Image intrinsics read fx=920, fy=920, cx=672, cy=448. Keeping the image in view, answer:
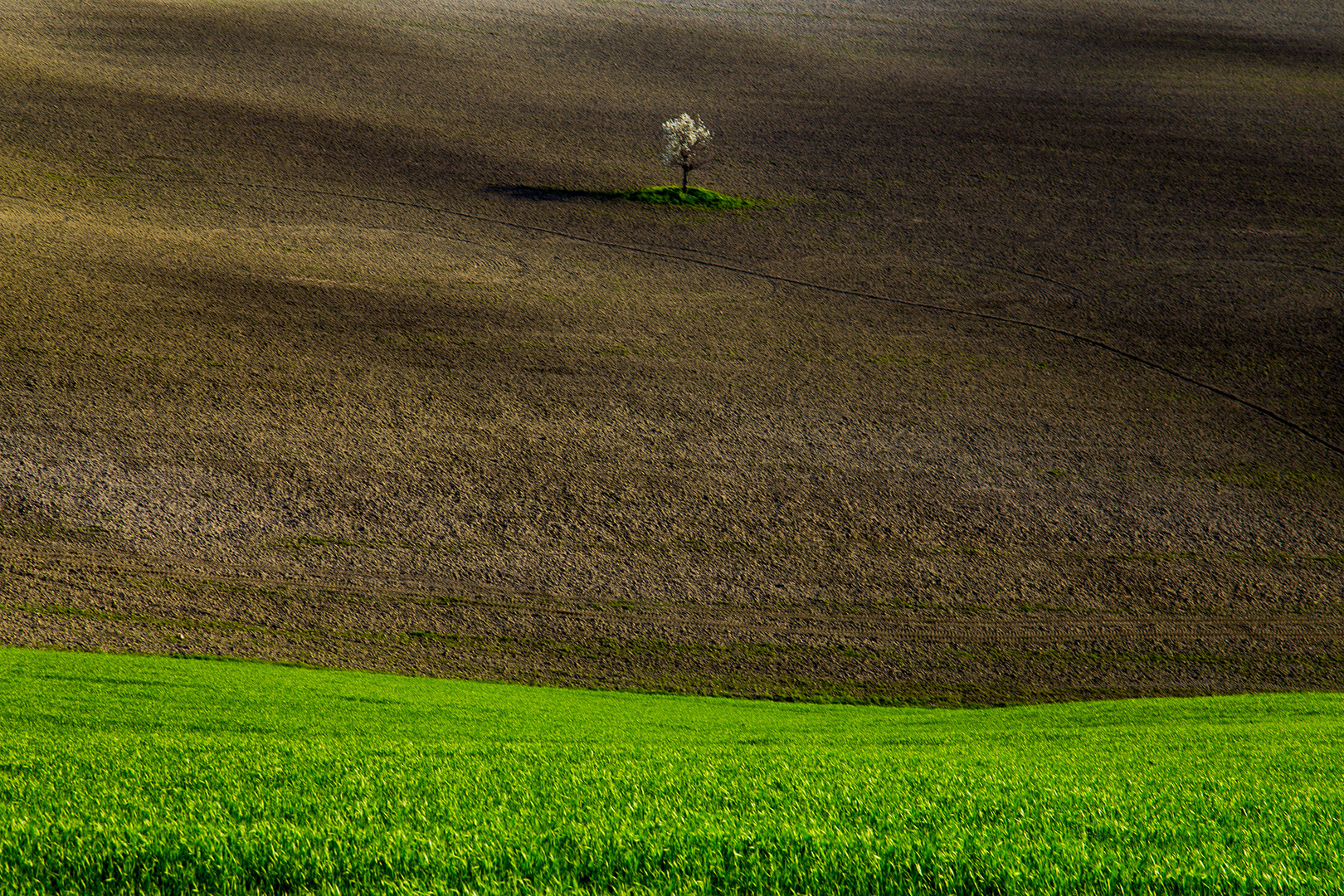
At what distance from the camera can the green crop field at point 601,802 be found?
3576 mm

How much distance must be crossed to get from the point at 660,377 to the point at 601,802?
1539 cm

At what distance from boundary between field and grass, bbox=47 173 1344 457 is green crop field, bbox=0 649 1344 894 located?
12.7 m

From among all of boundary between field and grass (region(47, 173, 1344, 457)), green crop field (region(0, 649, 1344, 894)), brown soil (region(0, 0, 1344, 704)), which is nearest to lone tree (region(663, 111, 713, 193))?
brown soil (region(0, 0, 1344, 704))

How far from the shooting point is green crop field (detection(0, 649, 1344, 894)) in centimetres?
358

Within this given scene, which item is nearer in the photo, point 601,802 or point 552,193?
point 601,802

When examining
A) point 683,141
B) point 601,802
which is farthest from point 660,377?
point 601,802

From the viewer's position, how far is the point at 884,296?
24.8 m

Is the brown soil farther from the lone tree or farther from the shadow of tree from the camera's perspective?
the lone tree

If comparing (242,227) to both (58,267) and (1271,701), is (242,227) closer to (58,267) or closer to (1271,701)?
(58,267)

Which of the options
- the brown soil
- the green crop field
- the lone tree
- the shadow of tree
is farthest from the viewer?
the lone tree

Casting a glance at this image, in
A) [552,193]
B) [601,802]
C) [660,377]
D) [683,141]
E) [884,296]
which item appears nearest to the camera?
[601,802]

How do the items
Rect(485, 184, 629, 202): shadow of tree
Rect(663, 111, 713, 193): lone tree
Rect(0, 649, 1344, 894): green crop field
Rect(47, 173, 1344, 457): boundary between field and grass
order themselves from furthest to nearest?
Rect(663, 111, 713, 193): lone tree
Rect(485, 184, 629, 202): shadow of tree
Rect(47, 173, 1344, 457): boundary between field and grass
Rect(0, 649, 1344, 894): green crop field

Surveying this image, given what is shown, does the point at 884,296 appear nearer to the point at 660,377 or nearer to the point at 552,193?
the point at 660,377

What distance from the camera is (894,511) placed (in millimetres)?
15656
